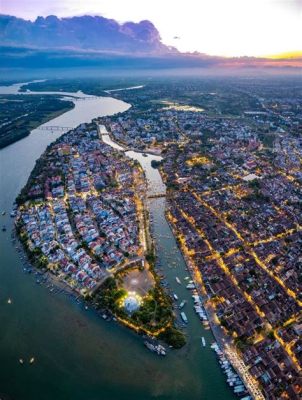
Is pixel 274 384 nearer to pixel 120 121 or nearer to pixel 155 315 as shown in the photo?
pixel 155 315

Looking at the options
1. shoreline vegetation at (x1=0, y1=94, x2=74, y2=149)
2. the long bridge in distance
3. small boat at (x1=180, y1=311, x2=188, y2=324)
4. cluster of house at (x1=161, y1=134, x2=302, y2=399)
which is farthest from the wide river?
the long bridge in distance

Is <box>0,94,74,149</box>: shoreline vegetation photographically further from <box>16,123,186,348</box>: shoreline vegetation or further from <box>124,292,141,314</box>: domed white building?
<box>124,292,141,314</box>: domed white building

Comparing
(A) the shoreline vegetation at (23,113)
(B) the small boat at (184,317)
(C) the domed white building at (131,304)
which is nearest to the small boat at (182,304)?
(B) the small boat at (184,317)

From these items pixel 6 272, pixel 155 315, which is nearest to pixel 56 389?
pixel 155 315

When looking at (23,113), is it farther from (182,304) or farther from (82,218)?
(182,304)

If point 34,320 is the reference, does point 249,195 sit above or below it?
above

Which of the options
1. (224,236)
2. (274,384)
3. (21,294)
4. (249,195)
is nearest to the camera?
(274,384)

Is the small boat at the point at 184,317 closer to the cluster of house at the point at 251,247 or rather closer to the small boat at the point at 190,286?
the cluster of house at the point at 251,247
